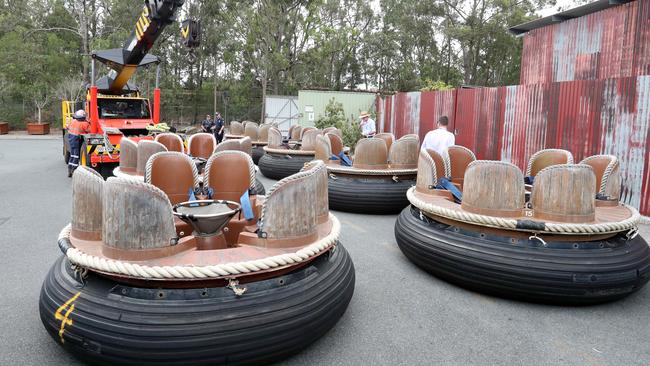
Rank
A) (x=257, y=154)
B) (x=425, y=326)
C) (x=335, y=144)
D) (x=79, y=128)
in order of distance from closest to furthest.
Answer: (x=425, y=326) < (x=335, y=144) < (x=79, y=128) < (x=257, y=154)

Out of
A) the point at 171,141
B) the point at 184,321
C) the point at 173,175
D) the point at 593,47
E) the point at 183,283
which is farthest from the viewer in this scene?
the point at 593,47

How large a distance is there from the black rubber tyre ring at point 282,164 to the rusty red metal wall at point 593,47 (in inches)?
325

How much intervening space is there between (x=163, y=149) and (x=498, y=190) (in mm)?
4469

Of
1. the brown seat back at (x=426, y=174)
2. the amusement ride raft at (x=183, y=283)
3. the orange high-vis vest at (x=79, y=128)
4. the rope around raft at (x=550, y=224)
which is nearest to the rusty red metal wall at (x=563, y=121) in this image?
the rope around raft at (x=550, y=224)

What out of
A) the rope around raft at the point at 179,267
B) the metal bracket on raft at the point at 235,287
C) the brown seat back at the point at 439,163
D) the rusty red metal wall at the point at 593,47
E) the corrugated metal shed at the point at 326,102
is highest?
the rusty red metal wall at the point at 593,47

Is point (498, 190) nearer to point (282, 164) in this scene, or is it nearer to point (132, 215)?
point (132, 215)

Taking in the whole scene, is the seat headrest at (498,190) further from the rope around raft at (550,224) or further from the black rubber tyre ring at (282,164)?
the black rubber tyre ring at (282,164)

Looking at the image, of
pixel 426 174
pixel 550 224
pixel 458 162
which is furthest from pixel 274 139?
pixel 550 224

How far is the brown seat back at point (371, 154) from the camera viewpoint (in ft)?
24.0

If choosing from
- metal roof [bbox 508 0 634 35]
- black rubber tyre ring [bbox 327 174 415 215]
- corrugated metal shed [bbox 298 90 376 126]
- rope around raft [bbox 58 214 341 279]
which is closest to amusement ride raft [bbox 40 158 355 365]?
rope around raft [bbox 58 214 341 279]

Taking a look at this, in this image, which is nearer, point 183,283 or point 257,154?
point 183,283

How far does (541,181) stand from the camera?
399 cm

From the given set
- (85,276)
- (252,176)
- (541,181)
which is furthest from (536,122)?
(85,276)

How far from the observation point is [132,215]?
2.70 metres
